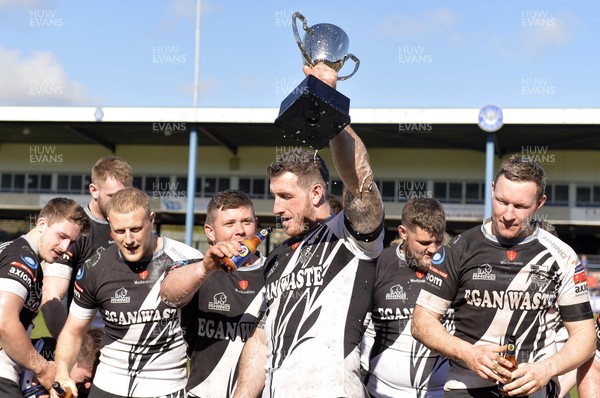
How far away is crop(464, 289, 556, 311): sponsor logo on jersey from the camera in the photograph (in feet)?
13.8

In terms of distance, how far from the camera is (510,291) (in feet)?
13.8

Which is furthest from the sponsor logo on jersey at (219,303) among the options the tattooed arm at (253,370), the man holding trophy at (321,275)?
the man holding trophy at (321,275)

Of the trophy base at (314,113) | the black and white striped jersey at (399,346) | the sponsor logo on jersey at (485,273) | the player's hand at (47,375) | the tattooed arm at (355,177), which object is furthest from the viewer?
the black and white striped jersey at (399,346)

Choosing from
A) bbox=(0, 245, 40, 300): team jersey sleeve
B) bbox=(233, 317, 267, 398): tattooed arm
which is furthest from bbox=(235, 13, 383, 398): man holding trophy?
bbox=(0, 245, 40, 300): team jersey sleeve

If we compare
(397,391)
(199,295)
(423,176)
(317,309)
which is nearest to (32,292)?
(199,295)

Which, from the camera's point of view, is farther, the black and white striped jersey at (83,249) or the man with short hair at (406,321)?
the black and white striped jersey at (83,249)

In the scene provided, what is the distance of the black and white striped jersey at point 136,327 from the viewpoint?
4906 millimetres

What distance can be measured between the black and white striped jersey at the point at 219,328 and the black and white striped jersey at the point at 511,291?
126 cm

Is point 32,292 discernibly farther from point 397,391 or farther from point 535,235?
point 535,235

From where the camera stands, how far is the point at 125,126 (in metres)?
29.2

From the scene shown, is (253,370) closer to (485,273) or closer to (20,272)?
(485,273)

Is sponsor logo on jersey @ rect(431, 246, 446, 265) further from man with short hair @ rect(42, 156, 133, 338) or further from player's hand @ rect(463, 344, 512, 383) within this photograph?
man with short hair @ rect(42, 156, 133, 338)

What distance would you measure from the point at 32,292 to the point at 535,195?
345 cm

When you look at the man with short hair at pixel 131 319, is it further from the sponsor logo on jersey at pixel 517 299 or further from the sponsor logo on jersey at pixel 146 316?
the sponsor logo on jersey at pixel 517 299
